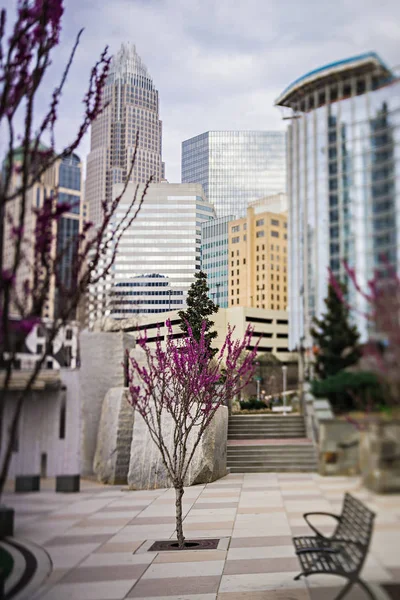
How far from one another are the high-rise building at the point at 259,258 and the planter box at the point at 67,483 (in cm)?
121

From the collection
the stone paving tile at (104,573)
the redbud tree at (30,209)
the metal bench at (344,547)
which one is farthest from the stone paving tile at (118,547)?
the metal bench at (344,547)

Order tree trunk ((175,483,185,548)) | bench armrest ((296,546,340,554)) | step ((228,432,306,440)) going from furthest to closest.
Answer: tree trunk ((175,483,185,548)) < step ((228,432,306,440)) < bench armrest ((296,546,340,554))

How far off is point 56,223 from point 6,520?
4.96ft

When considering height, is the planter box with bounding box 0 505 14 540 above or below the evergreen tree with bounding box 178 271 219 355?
below

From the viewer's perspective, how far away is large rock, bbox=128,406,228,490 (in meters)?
3.65

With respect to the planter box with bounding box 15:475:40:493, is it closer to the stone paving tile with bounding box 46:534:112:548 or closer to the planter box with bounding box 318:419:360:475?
the stone paving tile with bounding box 46:534:112:548

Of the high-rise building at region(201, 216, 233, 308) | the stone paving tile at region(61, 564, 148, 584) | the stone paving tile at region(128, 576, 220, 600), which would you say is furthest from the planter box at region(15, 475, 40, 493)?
the high-rise building at region(201, 216, 233, 308)

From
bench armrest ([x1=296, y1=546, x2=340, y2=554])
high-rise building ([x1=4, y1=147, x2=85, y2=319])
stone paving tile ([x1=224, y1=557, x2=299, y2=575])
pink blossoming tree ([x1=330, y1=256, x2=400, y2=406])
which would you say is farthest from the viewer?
stone paving tile ([x1=224, y1=557, x2=299, y2=575])

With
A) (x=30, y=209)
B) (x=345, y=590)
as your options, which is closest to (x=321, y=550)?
(x=345, y=590)

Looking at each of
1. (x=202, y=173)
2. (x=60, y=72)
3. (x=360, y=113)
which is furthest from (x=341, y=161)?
(x=60, y=72)

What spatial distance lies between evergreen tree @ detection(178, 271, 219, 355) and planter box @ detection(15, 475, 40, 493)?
3.57ft

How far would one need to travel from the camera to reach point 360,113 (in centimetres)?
252

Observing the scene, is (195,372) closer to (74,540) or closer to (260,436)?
(260,436)

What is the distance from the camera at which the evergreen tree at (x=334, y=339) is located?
7.98 ft
